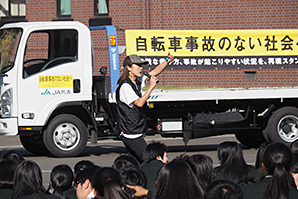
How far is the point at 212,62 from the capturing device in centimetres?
1466

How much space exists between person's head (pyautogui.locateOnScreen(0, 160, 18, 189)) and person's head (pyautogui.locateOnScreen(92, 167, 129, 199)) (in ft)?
3.69

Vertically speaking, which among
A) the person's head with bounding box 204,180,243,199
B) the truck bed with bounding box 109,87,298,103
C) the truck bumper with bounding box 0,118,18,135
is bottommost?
the truck bumper with bounding box 0,118,18,135

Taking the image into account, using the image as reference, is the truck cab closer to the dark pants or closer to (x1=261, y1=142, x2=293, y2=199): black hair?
the dark pants

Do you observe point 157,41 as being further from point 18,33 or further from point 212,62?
point 18,33

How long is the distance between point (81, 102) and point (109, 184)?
340 inches

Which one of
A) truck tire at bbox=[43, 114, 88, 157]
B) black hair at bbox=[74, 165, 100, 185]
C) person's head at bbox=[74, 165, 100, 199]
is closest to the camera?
person's head at bbox=[74, 165, 100, 199]

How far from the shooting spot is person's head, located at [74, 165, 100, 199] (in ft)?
18.0

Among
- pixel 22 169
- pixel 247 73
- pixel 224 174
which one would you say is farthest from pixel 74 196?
pixel 247 73

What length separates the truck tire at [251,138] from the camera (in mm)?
14039

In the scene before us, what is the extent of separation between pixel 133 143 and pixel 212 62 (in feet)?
23.9

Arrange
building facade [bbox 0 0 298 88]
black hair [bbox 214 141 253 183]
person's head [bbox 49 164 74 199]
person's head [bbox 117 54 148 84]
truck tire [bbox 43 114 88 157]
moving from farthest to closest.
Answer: building facade [bbox 0 0 298 88], truck tire [bbox 43 114 88 157], person's head [bbox 117 54 148 84], black hair [bbox 214 141 253 183], person's head [bbox 49 164 74 199]

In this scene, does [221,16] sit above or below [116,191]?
above

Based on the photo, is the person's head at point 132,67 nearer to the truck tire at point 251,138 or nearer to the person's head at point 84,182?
the person's head at point 84,182

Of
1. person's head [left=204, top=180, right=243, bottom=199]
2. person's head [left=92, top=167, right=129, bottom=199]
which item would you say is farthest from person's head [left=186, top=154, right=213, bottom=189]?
person's head [left=204, top=180, right=243, bottom=199]
